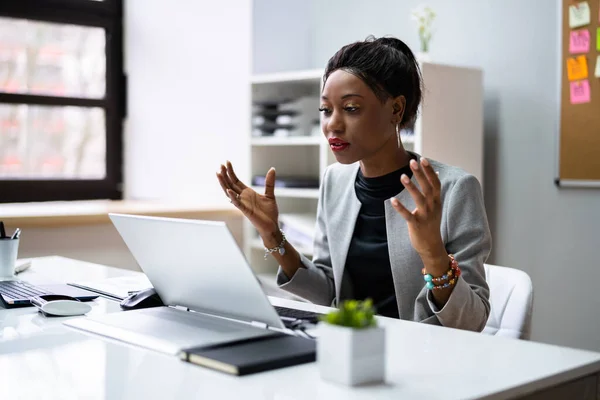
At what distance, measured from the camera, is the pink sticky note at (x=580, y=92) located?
Answer: 2807 millimetres

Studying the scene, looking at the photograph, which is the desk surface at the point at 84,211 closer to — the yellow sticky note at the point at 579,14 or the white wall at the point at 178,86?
the white wall at the point at 178,86

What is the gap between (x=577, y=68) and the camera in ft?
9.30

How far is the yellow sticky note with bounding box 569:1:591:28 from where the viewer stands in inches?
110

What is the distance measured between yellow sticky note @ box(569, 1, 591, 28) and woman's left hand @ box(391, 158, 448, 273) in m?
1.76

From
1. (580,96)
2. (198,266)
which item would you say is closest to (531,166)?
(580,96)

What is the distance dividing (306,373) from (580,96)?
218 centimetres

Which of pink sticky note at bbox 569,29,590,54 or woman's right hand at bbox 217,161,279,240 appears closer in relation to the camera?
woman's right hand at bbox 217,161,279,240

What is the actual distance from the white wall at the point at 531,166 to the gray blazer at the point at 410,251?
1.26m

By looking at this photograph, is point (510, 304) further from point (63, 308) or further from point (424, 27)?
point (424, 27)

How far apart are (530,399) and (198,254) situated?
53 centimetres

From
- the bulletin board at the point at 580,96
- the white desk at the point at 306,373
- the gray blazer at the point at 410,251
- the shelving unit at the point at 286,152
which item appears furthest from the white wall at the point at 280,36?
the white desk at the point at 306,373

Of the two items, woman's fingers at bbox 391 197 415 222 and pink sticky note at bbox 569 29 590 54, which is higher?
pink sticky note at bbox 569 29 590 54

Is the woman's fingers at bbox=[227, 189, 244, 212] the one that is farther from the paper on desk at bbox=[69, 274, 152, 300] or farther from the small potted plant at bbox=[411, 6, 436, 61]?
the small potted plant at bbox=[411, 6, 436, 61]

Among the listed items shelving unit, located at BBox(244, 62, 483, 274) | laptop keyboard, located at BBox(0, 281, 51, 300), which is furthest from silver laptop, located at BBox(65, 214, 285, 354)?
shelving unit, located at BBox(244, 62, 483, 274)
